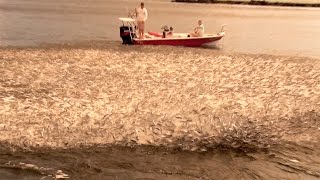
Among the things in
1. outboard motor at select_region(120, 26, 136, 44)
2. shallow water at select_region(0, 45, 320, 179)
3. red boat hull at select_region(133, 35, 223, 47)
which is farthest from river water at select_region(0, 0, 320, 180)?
outboard motor at select_region(120, 26, 136, 44)

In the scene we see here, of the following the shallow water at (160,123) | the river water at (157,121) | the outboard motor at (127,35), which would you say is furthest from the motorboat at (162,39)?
the shallow water at (160,123)

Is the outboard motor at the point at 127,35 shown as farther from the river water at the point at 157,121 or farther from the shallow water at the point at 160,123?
the shallow water at the point at 160,123

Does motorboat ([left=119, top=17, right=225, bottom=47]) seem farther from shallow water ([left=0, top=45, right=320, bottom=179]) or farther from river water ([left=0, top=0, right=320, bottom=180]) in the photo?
shallow water ([left=0, top=45, right=320, bottom=179])

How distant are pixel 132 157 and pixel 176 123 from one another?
6.77 ft

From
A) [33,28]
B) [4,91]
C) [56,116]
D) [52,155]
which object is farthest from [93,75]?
[33,28]

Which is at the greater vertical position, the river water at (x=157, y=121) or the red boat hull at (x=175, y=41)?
the river water at (x=157, y=121)

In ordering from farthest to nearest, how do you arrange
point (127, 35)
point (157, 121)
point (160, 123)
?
point (127, 35) < point (157, 121) < point (160, 123)

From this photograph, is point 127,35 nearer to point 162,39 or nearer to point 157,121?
point 162,39

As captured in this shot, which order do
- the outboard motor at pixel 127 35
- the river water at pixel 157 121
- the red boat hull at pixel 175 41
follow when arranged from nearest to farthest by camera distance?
the river water at pixel 157 121 < the red boat hull at pixel 175 41 < the outboard motor at pixel 127 35

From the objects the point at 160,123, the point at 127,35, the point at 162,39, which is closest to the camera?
the point at 160,123

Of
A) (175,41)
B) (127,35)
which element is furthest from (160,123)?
(127,35)

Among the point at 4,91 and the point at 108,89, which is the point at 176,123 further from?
the point at 4,91

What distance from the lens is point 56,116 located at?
1170cm

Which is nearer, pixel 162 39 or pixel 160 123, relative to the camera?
pixel 160 123
